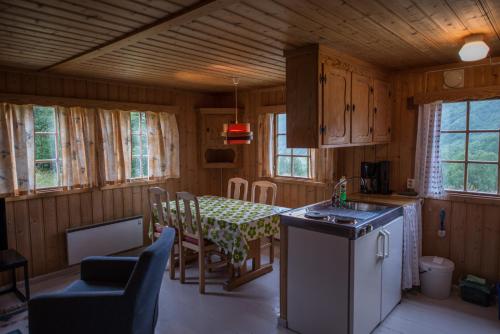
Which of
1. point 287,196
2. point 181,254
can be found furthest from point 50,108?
point 287,196

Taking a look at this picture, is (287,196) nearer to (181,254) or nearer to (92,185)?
(181,254)

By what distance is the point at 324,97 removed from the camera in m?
2.61

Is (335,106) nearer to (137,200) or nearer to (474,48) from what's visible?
(474,48)

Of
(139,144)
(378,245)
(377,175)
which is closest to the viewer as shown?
(378,245)

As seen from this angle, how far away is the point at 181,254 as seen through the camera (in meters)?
3.51

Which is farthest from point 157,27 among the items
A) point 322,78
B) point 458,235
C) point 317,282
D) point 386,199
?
point 458,235

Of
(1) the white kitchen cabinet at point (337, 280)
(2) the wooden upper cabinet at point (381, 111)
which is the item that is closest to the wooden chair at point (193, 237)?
(1) the white kitchen cabinet at point (337, 280)

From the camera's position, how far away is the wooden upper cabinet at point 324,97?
2.58 meters

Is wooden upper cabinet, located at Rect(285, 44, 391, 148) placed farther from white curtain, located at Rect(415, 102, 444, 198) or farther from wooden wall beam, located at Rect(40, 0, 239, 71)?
wooden wall beam, located at Rect(40, 0, 239, 71)

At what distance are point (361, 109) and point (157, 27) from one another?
6.32 ft

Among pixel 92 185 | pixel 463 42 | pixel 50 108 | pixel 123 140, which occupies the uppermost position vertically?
pixel 463 42

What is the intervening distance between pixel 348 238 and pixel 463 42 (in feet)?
5.75

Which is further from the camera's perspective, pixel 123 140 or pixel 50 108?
pixel 123 140

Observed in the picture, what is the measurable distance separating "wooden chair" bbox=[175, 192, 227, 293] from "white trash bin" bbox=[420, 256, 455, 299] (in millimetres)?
1937
